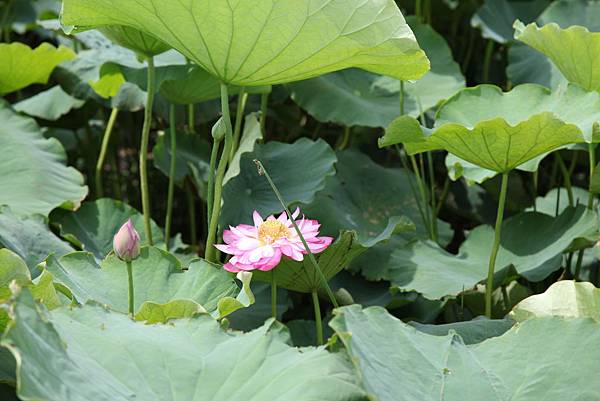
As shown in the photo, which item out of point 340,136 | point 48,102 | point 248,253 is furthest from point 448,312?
point 48,102

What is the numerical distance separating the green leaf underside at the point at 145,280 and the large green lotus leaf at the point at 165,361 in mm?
243

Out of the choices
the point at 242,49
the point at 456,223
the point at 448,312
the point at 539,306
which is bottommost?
the point at 456,223

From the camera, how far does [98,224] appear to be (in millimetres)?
1829

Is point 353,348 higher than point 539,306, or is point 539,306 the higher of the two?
point 353,348

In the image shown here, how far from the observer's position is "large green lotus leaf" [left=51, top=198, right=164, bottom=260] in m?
1.79

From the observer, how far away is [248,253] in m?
1.27

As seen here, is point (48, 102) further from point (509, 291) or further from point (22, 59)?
point (509, 291)

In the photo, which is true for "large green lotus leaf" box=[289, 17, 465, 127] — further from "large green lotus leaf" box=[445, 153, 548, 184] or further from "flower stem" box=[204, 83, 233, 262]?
"flower stem" box=[204, 83, 233, 262]

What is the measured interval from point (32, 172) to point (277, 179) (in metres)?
0.49

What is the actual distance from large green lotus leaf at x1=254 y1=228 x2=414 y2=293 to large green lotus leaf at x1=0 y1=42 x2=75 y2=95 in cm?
84

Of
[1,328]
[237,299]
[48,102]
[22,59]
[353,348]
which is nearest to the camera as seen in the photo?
[353,348]

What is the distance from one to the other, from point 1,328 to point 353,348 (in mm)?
427

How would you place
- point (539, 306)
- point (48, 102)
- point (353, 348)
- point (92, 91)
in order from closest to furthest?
point (353, 348) < point (539, 306) < point (92, 91) < point (48, 102)

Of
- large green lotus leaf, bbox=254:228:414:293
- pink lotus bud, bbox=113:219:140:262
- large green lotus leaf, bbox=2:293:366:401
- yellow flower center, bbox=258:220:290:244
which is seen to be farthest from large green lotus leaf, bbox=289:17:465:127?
large green lotus leaf, bbox=2:293:366:401
